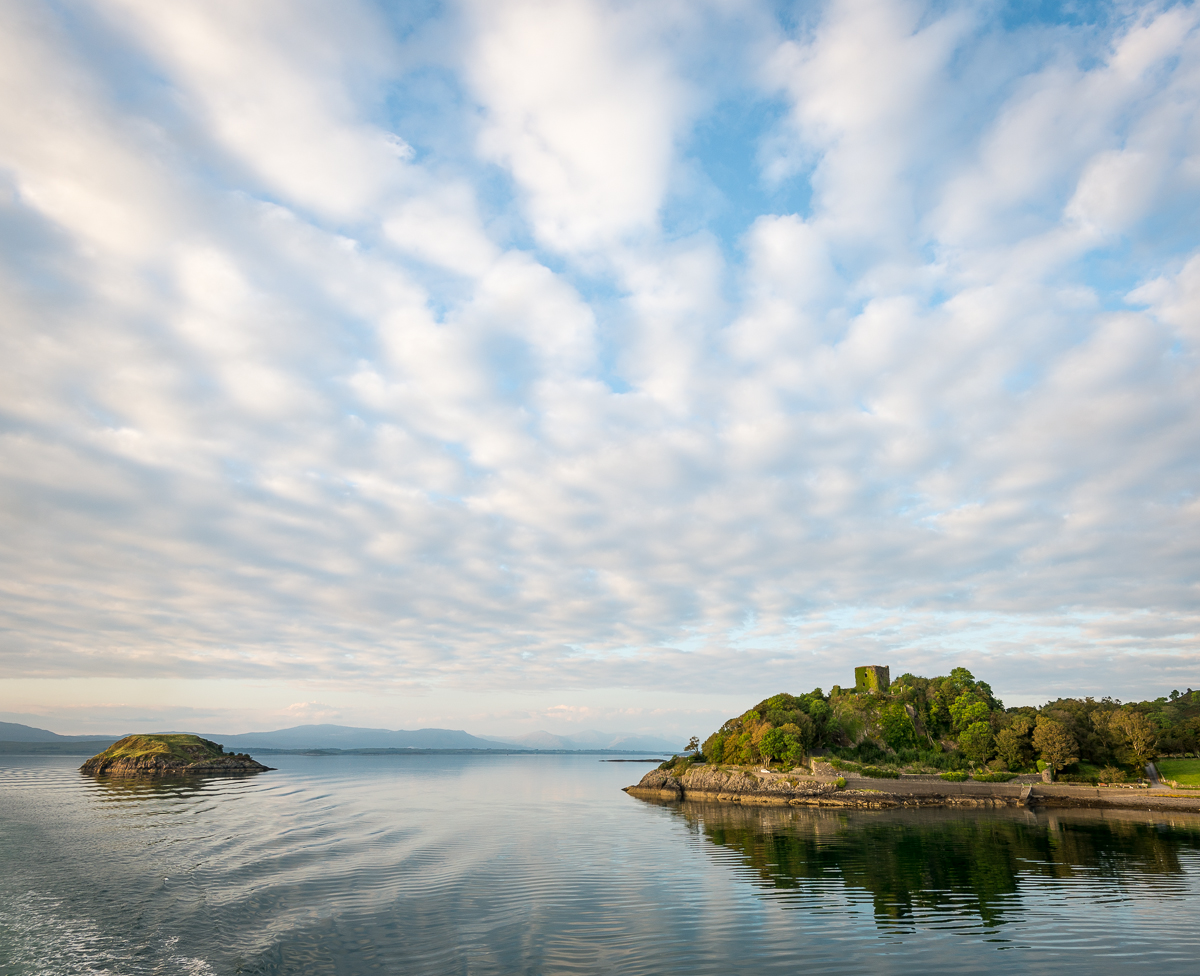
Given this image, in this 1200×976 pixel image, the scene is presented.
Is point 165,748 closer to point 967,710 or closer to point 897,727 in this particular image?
Result: point 897,727

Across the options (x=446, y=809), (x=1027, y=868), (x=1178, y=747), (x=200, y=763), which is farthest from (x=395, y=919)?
(x=200, y=763)

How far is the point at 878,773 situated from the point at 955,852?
53.5 m

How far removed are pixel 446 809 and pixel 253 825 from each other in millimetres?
28019

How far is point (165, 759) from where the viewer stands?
16312cm

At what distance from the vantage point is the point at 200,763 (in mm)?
169125

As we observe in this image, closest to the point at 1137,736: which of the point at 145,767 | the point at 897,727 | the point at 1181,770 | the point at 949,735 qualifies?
the point at 1181,770

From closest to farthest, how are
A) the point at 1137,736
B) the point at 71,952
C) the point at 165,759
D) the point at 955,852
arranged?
the point at 71,952
the point at 955,852
the point at 1137,736
the point at 165,759

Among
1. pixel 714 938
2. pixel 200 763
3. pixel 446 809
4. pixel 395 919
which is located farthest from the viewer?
pixel 200 763

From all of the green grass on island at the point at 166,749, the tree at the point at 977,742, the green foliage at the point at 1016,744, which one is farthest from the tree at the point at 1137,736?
the green grass on island at the point at 166,749

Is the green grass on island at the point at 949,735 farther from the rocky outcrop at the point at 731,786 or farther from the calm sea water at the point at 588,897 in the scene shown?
the calm sea water at the point at 588,897

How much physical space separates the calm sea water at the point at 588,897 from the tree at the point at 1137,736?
3766 cm

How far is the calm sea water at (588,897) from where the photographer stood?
2444cm

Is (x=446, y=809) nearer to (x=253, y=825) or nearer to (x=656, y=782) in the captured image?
(x=253, y=825)

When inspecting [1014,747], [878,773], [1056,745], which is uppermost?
[1056,745]
